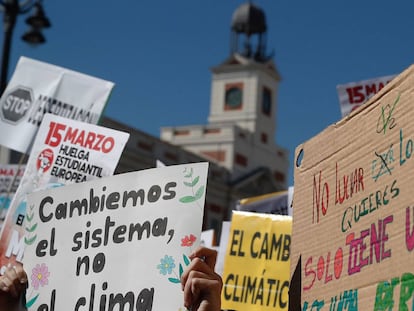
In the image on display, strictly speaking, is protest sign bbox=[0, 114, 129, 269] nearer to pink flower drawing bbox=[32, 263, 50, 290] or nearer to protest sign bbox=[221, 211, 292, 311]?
protest sign bbox=[221, 211, 292, 311]

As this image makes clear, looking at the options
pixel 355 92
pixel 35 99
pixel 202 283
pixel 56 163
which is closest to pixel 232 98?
pixel 355 92

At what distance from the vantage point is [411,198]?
2.02 meters

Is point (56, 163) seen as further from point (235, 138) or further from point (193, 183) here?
point (235, 138)

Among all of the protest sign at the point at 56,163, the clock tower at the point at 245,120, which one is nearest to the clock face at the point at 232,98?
the clock tower at the point at 245,120

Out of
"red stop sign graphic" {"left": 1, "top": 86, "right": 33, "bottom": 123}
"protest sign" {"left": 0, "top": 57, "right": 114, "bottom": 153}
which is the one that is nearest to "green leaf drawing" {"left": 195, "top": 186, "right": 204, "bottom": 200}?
→ "protest sign" {"left": 0, "top": 57, "right": 114, "bottom": 153}

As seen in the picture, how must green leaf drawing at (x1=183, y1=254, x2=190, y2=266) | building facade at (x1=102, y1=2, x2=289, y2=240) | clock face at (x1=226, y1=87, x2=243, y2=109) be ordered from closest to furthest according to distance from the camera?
1. green leaf drawing at (x1=183, y1=254, x2=190, y2=266)
2. building facade at (x1=102, y1=2, x2=289, y2=240)
3. clock face at (x1=226, y1=87, x2=243, y2=109)

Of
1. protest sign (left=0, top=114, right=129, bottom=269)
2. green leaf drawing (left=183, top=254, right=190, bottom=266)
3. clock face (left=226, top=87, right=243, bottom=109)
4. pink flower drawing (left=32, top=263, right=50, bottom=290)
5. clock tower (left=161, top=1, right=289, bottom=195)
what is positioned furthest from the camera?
clock face (left=226, top=87, right=243, bottom=109)

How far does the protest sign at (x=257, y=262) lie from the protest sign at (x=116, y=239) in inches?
55.5

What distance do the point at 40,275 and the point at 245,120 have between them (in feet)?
180

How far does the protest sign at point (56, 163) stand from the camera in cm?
388

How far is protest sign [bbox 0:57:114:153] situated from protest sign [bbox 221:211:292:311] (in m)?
1.12

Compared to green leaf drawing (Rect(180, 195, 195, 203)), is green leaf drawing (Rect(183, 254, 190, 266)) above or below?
below

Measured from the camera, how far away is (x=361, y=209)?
228 centimetres

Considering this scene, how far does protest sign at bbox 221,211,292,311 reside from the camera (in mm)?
4223
